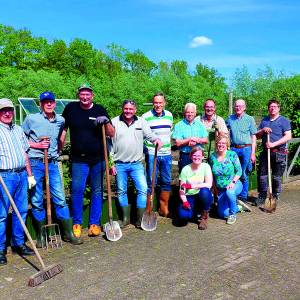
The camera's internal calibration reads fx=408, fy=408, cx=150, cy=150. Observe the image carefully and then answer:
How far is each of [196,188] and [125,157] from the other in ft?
3.69

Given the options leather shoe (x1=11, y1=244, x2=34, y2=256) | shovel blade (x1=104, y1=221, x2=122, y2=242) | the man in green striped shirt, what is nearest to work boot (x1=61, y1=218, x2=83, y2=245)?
shovel blade (x1=104, y1=221, x2=122, y2=242)

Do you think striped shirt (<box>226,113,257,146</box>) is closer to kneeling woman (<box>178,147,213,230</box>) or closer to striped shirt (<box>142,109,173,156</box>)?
kneeling woman (<box>178,147,213,230</box>)

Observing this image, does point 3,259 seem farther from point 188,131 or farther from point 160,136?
point 188,131

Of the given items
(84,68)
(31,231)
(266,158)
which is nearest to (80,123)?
(31,231)

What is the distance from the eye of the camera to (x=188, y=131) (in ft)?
20.2


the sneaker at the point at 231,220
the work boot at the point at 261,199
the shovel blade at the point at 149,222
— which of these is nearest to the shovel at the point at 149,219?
the shovel blade at the point at 149,222

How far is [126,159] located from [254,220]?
Result: 7.22 ft

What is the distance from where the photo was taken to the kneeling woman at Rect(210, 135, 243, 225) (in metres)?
6.15

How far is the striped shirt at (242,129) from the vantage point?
6777 mm

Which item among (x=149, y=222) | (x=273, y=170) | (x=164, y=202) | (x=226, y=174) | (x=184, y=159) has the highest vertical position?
(x=184, y=159)

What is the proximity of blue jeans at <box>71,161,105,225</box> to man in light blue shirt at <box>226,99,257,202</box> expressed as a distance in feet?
8.12

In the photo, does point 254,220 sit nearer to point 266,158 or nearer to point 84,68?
point 266,158

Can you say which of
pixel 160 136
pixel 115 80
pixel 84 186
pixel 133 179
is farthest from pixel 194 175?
pixel 115 80

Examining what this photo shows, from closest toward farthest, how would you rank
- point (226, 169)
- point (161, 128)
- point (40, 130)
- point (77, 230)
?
point (40, 130), point (77, 230), point (161, 128), point (226, 169)
